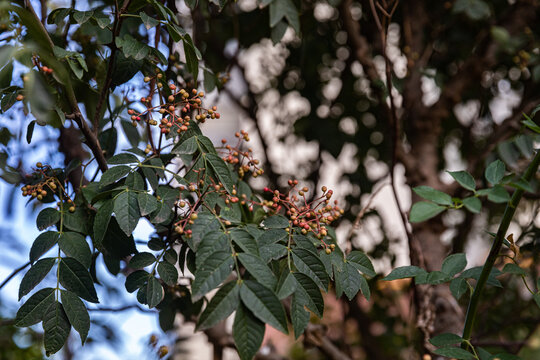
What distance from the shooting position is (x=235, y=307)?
0.59m

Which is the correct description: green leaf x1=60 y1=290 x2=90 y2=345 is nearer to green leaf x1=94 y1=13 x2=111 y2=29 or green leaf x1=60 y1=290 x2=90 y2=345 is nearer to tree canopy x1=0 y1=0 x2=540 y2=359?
tree canopy x1=0 y1=0 x2=540 y2=359

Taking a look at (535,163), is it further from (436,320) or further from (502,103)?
(502,103)

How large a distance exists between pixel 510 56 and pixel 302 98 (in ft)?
2.67

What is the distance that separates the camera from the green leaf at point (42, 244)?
743mm

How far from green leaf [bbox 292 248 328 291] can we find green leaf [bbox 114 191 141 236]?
23 cm

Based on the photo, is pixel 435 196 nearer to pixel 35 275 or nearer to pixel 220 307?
pixel 220 307

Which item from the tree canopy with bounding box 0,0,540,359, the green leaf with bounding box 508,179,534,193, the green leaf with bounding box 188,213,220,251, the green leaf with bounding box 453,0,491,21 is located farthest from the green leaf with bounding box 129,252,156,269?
the green leaf with bounding box 453,0,491,21

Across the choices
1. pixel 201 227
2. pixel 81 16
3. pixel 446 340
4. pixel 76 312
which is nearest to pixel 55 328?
pixel 76 312

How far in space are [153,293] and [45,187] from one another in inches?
11.8

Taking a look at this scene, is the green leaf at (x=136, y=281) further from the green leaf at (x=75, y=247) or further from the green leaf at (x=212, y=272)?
the green leaf at (x=212, y=272)

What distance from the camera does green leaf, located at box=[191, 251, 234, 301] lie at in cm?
59

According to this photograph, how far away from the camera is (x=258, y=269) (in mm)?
616

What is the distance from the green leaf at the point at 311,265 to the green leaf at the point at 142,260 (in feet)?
0.78

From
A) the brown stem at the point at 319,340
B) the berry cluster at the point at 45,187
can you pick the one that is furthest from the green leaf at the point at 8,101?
the brown stem at the point at 319,340
